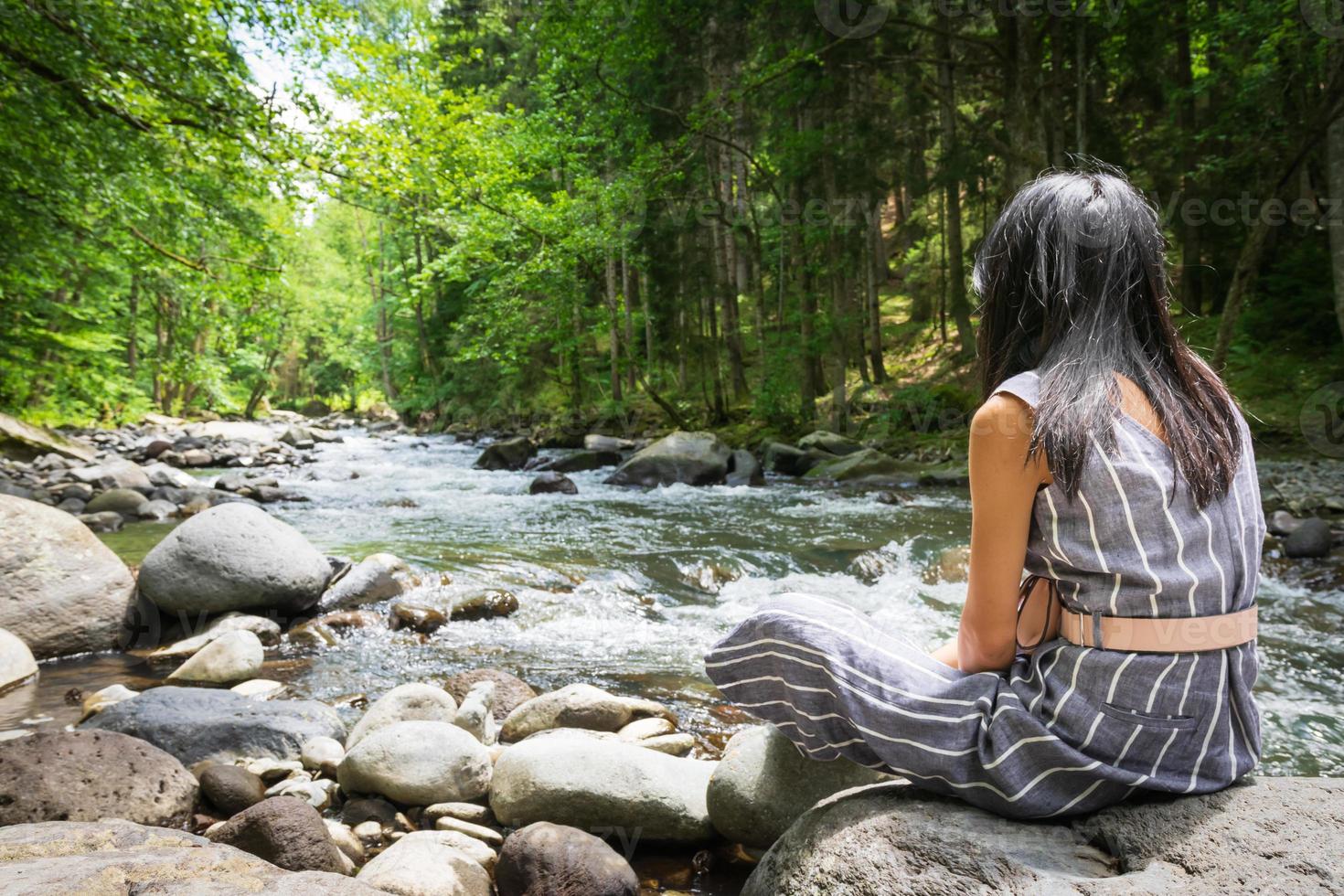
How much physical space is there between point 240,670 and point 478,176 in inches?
276

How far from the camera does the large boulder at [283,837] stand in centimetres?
243

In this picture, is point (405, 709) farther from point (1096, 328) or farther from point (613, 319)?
point (613, 319)

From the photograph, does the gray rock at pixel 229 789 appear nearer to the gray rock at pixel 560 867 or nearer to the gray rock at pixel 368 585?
the gray rock at pixel 560 867

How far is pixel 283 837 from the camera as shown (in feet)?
8.04

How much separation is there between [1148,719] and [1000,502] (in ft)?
1.66

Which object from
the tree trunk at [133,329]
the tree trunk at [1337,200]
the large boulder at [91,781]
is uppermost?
the tree trunk at [133,329]

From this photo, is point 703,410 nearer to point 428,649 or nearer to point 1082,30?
point 1082,30

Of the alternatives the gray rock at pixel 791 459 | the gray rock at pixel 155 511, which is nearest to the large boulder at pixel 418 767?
the gray rock at pixel 155 511

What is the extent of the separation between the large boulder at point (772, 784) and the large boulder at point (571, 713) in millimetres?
1168

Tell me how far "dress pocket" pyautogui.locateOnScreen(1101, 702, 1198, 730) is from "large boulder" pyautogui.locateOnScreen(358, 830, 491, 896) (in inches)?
75.9

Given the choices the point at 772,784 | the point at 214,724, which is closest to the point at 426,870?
the point at 772,784

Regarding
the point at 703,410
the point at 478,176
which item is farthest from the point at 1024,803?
the point at 703,410

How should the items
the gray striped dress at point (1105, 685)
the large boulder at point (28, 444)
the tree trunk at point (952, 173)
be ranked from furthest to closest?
the large boulder at point (28, 444) < the tree trunk at point (952, 173) < the gray striped dress at point (1105, 685)

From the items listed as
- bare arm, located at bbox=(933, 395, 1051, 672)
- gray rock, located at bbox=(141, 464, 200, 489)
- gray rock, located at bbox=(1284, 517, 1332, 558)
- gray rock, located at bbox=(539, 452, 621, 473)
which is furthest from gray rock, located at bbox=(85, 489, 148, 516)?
gray rock, located at bbox=(1284, 517, 1332, 558)
